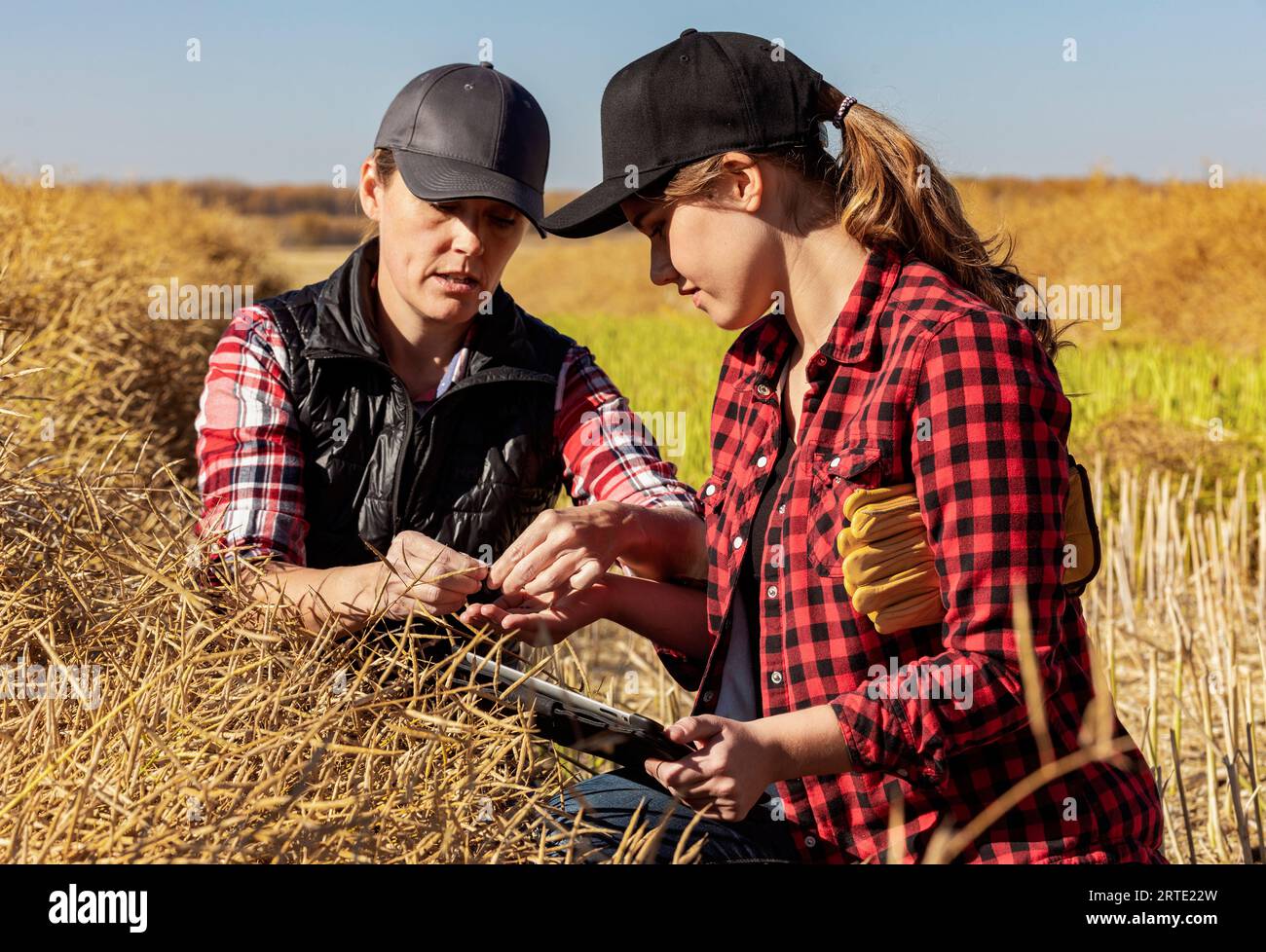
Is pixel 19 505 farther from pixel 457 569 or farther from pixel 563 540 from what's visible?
pixel 563 540

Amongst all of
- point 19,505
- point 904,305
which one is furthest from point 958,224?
point 19,505

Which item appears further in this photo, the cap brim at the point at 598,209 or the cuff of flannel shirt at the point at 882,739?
the cap brim at the point at 598,209

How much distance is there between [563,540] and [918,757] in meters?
0.58

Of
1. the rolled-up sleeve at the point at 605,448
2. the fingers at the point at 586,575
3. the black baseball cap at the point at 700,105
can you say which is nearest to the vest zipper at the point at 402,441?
the rolled-up sleeve at the point at 605,448

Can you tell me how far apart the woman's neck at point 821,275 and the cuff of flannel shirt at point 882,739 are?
48 cm

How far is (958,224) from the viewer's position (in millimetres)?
1659

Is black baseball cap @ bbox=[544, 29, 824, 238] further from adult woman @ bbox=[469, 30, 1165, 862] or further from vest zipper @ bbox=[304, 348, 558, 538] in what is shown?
vest zipper @ bbox=[304, 348, 558, 538]

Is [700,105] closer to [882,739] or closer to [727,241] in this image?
[727,241]

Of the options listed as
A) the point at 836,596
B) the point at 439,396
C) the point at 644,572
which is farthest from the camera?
the point at 439,396

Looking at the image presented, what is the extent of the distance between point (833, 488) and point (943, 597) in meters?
0.20

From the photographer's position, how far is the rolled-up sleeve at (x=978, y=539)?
140 centimetres

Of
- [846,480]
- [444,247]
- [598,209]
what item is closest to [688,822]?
Result: [846,480]

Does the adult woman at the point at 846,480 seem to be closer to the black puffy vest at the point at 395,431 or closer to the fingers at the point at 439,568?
the fingers at the point at 439,568

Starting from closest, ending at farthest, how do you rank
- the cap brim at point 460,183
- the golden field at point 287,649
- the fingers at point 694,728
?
1. the golden field at point 287,649
2. the fingers at point 694,728
3. the cap brim at point 460,183
